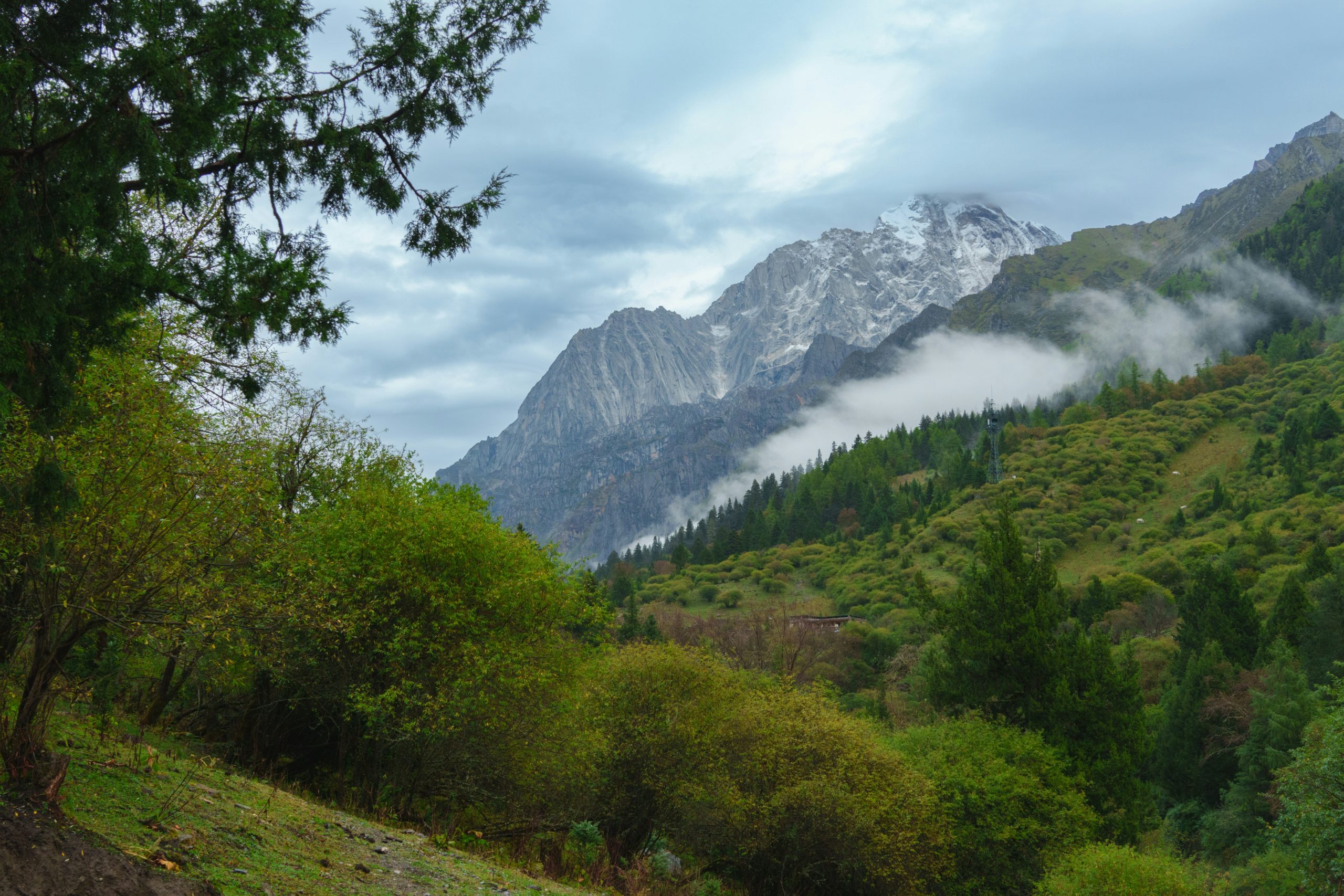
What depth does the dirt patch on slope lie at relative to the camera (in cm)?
879

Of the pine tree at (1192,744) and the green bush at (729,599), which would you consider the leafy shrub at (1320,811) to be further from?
the green bush at (729,599)

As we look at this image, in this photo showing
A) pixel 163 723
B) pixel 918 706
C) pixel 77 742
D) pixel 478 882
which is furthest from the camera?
pixel 918 706

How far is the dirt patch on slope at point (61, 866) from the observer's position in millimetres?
8789

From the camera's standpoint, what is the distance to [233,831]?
12773mm

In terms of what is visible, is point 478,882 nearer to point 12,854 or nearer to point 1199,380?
point 12,854

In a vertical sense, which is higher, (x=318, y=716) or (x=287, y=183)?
(x=287, y=183)

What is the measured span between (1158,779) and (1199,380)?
15610cm

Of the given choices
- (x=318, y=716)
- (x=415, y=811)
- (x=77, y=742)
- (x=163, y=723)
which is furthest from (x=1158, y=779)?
(x=77, y=742)

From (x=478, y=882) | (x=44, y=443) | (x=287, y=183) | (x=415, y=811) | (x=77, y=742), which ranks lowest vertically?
(x=415, y=811)

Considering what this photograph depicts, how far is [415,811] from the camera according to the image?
85.3 feet

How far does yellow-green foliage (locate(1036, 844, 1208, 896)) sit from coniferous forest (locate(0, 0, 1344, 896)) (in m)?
0.13

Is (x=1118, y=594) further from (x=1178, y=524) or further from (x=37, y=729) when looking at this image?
(x=37, y=729)

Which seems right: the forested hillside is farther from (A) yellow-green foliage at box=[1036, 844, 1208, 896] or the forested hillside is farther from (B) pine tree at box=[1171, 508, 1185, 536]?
(A) yellow-green foliage at box=[1036, 844, 1208, 896]

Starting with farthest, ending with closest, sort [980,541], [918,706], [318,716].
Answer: [918,706] < [980,541] < [318,716]
